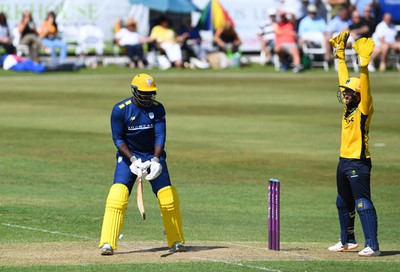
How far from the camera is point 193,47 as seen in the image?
42.8 metres

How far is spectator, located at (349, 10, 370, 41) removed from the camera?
4019 cm

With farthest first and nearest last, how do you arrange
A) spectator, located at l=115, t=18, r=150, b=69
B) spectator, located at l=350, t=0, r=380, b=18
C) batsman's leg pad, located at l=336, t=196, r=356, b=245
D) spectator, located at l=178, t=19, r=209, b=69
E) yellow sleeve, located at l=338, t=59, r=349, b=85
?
1. spectator, located at l=350, t=0, r=380, b=18
2. spectator, located at l=178, t=19, r=209, b=69
3. spectator, located at l=115, t=18, r=150, b=69
4. yellow sleeve, located at l=338, t=59, r=349, b=85
5. batsman's leg pad, located at l=336, t=196, r=356, b=245

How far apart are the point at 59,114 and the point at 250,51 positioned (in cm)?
2153

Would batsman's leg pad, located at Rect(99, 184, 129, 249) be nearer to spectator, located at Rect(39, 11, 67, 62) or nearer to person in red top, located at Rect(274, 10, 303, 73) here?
person in red top, located at Rect(274, 10, 303, 73)

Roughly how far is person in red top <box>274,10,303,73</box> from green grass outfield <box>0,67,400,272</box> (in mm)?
4701

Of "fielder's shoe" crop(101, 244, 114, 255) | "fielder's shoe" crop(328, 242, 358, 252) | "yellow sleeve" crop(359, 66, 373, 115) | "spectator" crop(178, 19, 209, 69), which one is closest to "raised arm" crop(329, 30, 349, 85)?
"yellow sleeve" crop(359, 66, 373, 115)

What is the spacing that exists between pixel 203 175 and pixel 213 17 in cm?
2725

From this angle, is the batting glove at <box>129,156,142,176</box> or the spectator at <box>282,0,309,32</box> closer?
the batting glove at <box>129,156,142,176</box>

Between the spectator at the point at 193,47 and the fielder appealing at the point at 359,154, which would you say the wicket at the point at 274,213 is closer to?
the fielder appealing at the point at 359,154

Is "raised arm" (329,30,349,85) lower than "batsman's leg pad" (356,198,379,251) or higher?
higher

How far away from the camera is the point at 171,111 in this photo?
27.9m

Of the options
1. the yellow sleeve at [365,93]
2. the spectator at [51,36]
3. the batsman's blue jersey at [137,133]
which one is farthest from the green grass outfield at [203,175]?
the spectator at [51,36]

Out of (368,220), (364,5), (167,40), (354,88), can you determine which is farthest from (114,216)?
(364,5)

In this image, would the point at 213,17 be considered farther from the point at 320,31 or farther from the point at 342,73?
the point at 342,73
